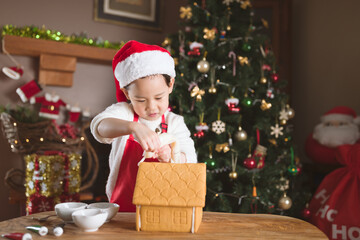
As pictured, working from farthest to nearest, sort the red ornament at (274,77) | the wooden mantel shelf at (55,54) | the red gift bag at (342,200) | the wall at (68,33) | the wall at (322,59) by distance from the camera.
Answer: the wall at (322,59) → the wall at (68,33) → the wooden mantel shelf at (55,54) → the red ornament at (274,77) → the red gift bag at (342,200)

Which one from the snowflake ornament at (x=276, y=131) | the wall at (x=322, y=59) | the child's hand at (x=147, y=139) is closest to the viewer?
the child's hand at (x=147, y=139)

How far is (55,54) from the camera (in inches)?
99.9

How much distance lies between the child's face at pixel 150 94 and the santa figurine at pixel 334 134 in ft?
5.17

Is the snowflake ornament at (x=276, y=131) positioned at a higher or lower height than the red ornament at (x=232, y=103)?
lower

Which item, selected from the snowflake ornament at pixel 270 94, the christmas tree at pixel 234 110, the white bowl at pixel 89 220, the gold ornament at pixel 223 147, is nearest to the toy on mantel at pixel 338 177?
the christmas tree at pixel 234 110

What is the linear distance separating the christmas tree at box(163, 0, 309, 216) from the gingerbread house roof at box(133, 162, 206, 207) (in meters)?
1.06

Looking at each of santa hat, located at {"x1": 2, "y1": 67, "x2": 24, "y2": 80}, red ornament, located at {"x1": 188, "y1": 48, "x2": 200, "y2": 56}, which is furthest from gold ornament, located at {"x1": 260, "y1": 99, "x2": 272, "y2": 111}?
santa hat, located at {"x1": 2, "y1": 67, "x2": 24, "y2": 80}

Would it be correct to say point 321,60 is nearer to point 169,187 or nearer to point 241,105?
point 241,105

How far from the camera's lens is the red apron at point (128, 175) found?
4.39 feet

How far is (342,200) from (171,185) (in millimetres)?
1517

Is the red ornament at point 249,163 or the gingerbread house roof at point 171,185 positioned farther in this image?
the red ornament at point 249,163

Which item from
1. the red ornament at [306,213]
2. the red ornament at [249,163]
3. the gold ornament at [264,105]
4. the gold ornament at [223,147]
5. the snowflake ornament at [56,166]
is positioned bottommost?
the red ornament at [306,213]

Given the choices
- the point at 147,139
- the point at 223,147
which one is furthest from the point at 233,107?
the point at 147,139

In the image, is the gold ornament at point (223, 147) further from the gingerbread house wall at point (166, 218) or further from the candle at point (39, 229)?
the candle at point (39, 229)
